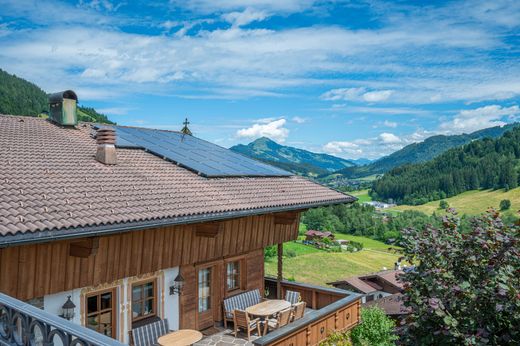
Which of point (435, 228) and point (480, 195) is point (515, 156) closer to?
point (480, 195)

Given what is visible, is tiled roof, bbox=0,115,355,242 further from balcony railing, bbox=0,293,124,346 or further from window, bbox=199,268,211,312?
window, bbox=199,268,211,312

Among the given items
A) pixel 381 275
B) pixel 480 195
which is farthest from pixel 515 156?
pixel 381 275

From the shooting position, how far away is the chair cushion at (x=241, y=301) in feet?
43.1

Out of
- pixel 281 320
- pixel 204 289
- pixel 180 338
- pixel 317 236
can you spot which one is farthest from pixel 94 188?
pixel 317 236

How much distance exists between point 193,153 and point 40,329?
1131cm

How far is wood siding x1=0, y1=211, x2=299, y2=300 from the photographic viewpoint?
323 inches

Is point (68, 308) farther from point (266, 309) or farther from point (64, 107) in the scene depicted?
point (64, 107)

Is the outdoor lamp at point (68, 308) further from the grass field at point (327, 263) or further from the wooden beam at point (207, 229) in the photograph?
the grass field at point (327, 263)

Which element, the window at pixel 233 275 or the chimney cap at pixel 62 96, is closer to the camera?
the window at pixel 233 275

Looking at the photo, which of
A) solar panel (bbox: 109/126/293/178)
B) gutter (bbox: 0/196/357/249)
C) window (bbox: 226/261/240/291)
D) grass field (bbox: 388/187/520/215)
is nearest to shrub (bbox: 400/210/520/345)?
gutter (bbox: 0/196/357/249)

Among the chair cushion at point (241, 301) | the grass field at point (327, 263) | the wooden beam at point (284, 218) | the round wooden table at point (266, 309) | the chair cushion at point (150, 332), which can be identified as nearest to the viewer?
the chair cushion at point (150, 332)

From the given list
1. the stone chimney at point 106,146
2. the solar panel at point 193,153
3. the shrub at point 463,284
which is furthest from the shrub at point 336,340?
the stone chimney at point 106,146

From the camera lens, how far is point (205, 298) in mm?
12977

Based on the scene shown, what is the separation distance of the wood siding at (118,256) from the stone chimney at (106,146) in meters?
2.49
